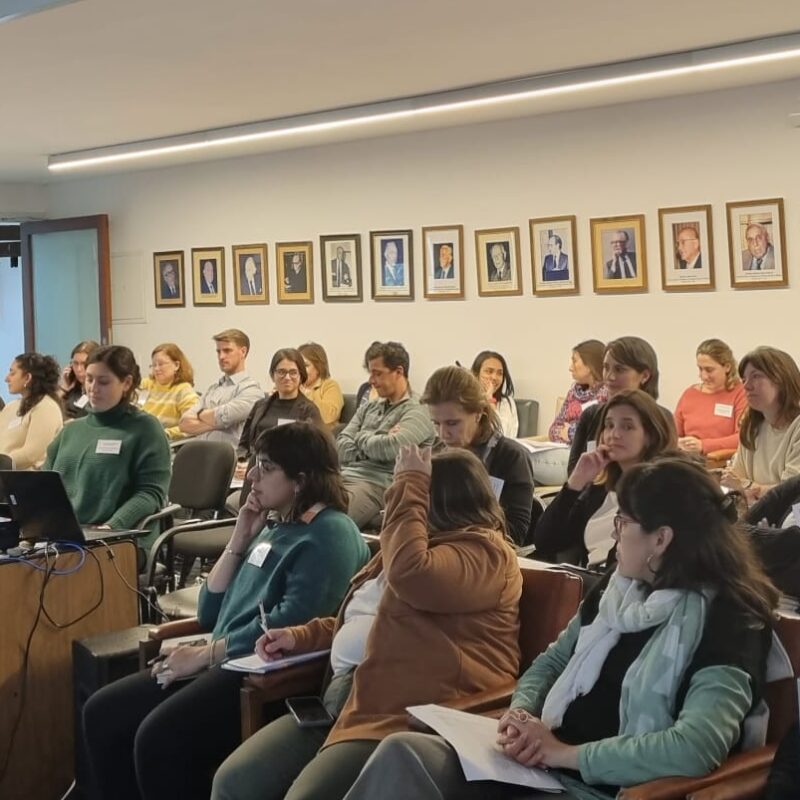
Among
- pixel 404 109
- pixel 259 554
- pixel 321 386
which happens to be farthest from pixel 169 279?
pixel 259 554

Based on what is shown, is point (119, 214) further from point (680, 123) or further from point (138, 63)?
point (680, 123)

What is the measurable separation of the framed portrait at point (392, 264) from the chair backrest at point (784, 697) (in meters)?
6.04

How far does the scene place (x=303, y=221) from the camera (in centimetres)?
865

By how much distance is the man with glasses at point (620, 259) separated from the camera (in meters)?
6.93

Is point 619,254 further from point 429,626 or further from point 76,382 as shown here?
point 429,626

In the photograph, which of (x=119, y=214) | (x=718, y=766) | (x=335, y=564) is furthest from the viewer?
(x=119, y=214)

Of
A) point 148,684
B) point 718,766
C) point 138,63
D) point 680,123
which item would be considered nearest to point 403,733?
point 718,766

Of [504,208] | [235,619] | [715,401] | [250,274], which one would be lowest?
[235,619]

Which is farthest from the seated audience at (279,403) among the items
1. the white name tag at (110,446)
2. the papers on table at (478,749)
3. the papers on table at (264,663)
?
the papers on table at (478,749)

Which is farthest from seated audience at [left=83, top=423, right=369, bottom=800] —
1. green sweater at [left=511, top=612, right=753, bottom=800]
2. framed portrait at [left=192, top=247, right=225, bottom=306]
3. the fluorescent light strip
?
framed portrait at [left=192, top=247, right=225, bottom=306]

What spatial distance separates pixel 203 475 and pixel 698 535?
349 centimetres

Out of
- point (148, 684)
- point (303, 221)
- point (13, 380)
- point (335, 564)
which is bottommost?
point (148, 684)

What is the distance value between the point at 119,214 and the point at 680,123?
5271 mm

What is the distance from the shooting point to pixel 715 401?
6262 millimetres
